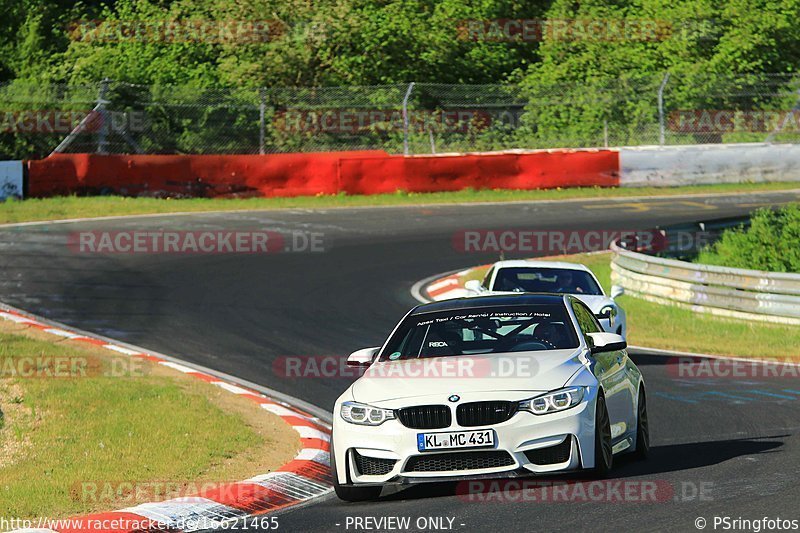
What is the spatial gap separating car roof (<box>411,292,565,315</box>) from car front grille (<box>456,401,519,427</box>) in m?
1.57

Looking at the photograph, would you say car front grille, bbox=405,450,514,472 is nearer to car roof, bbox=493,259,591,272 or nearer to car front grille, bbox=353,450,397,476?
car front grille, bbox=353,450,397,476

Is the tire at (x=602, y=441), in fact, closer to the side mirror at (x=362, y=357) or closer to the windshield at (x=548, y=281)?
the side mirror at (x=362, y=357)

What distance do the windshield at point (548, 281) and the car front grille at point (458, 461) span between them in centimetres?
809

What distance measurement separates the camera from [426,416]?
8398mm

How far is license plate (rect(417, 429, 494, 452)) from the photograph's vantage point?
8219mm

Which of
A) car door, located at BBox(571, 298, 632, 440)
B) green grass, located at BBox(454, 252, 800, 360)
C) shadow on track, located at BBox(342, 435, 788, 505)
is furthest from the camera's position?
green grass, located at BBox(454, 252, 800, 360)

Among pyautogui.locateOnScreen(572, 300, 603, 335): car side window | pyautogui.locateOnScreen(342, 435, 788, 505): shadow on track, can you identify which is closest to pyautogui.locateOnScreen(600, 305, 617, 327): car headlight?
pyautogui.locateOnScreen(342, 435, 788, 505): shadow on track

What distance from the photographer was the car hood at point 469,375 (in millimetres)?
8492

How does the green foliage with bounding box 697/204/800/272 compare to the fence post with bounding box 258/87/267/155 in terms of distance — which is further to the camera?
the fence post with bounding box 258/87/267/155

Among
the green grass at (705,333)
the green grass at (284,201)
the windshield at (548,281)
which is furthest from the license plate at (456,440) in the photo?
the green grass at (284,201)

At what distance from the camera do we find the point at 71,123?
106 feet

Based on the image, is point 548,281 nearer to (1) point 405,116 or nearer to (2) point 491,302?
(2) point 491,302

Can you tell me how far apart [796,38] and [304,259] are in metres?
25.5

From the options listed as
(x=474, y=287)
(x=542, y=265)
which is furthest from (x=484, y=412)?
(x=542, y=265)
